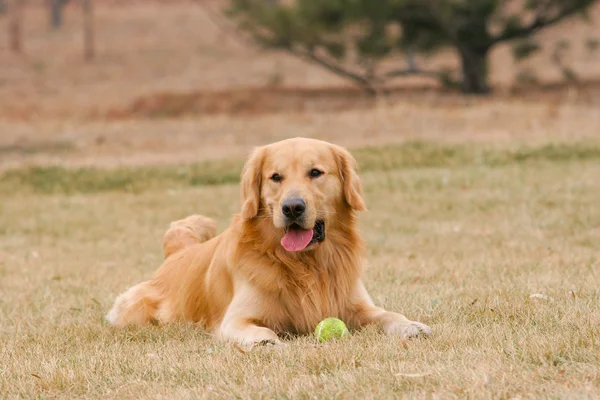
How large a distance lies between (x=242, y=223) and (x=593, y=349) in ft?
7.46

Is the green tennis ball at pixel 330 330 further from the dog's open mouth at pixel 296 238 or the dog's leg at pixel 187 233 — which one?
the dog's leg at pixel 187 233

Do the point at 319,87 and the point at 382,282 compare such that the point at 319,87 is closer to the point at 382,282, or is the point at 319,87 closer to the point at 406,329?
the point at 382,282

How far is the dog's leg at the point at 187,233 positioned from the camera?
23.4 feet

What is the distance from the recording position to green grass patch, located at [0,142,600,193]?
1628 cm

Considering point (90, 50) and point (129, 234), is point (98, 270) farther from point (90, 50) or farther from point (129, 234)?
point (90, 50)

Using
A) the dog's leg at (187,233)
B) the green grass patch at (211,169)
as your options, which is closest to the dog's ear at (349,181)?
the dog's leg at (187,233)

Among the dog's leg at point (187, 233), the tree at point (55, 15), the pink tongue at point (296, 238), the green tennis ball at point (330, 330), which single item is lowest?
the green tennis ball at point (330, 330)

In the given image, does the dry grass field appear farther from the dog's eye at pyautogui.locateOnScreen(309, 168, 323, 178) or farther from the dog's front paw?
the dog's eye at pyautogui.locateOnScreen(309, 168, 323, 178)

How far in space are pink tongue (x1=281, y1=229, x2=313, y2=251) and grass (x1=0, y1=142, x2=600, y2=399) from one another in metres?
0.61

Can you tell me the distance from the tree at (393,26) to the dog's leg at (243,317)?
19.9 m

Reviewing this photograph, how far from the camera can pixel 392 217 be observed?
12.1m

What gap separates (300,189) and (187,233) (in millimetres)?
2031

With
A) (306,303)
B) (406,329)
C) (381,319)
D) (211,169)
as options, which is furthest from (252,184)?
(211,169)

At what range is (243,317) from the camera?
18.4 ft
